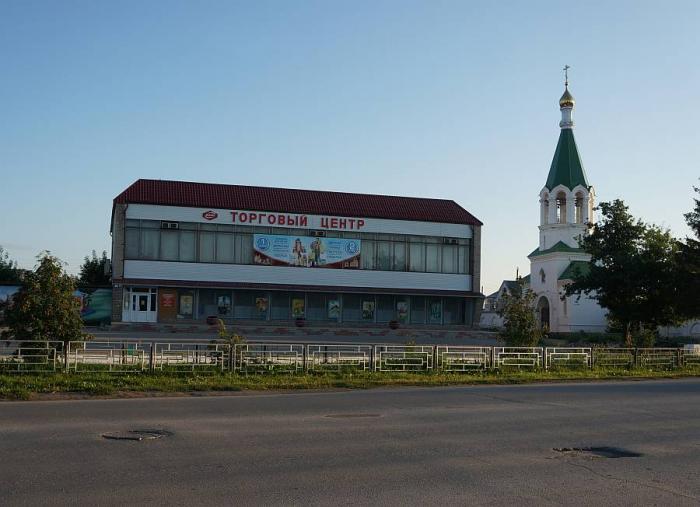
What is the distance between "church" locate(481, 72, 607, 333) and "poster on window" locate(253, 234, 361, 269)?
16777 mm

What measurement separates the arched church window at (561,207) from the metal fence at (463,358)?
4679 cm

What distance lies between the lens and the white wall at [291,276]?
5391 cm

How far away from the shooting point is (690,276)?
1647 inches

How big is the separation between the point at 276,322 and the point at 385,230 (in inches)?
408

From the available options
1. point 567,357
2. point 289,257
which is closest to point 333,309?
point 289,257

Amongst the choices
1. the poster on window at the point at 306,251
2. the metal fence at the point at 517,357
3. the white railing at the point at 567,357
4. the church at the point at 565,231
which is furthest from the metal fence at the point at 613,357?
the church at the point at 565,231

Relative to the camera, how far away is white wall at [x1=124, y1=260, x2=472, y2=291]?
53.9m

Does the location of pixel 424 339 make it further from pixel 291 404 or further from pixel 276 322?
pixel 291 404

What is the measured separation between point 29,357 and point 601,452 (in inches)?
570

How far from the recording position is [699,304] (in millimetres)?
41125

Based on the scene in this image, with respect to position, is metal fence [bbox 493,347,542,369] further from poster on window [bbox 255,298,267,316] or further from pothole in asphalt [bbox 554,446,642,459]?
poster on window [bbox 255,298,267,316]

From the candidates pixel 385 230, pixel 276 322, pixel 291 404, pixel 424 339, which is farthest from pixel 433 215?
pixel 291 404

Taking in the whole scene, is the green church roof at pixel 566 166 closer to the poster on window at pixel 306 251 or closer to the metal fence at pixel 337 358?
the poster on window at pixel 306 251

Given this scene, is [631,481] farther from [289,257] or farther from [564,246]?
[564,246]
